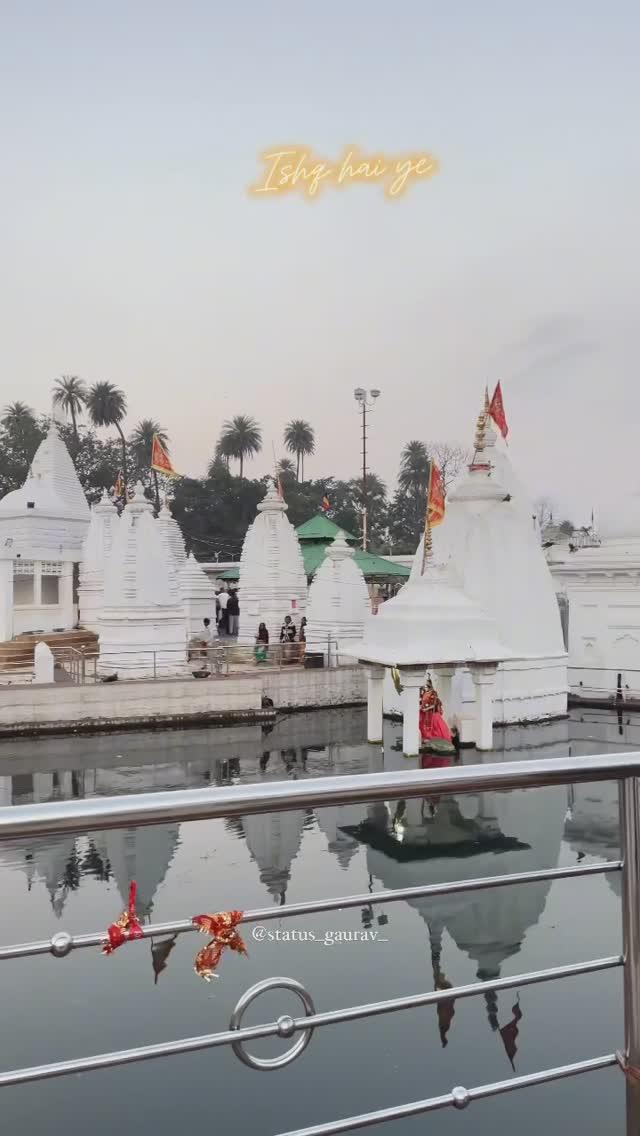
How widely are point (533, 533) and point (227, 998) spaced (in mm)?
12398

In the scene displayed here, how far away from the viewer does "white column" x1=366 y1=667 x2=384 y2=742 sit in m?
13.1

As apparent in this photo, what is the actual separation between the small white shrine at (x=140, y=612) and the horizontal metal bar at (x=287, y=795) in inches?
595

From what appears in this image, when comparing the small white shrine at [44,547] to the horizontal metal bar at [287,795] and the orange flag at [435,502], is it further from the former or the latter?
the horizontal metal bar at [287,795]

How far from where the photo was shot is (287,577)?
2127 cm

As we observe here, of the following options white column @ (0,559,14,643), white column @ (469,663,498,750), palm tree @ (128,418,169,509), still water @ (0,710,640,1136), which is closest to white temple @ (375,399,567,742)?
white column @ (469,663,498,750)

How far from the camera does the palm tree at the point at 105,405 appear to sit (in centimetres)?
4156

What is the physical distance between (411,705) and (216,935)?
10954mm

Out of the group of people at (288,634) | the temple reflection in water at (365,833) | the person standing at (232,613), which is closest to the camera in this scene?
the temple reflection in water at (365,833)

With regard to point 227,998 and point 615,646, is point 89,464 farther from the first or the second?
point 227,998

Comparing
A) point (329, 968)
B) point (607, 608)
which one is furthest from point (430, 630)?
point (329, 968)

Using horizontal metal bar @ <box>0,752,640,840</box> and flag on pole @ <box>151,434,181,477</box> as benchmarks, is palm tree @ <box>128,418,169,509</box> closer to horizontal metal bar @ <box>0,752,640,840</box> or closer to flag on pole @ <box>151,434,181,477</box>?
flag on pole @ <box>151,434,181,477</box>

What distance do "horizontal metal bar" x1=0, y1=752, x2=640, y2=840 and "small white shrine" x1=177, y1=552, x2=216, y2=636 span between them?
72.5 feet

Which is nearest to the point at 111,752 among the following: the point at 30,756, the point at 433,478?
the point at 30,756

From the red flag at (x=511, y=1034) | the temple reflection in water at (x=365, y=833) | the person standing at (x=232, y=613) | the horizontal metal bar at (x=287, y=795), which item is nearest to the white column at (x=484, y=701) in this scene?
the temple reflection in water at (x=365, y=833)
